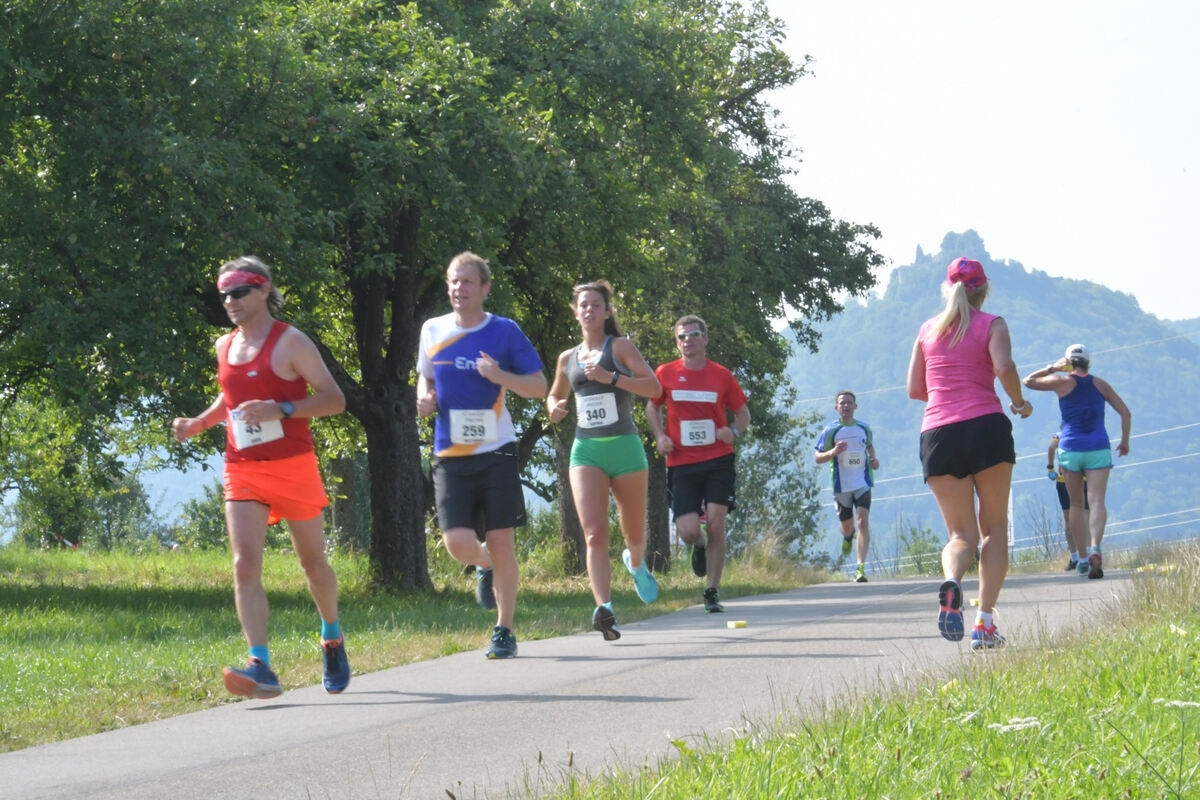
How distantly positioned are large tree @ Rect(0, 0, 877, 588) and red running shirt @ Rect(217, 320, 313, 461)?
775cm

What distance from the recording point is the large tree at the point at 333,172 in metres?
15.1

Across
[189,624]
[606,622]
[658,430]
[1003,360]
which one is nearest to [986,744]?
[1003,360]

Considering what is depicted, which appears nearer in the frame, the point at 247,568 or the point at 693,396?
the point at 247,568

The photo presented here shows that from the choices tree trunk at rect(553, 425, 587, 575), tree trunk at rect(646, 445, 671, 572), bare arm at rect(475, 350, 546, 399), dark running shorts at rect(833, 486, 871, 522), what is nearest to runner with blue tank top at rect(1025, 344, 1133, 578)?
dark running shorts at rect(833, 486, 871, 522)

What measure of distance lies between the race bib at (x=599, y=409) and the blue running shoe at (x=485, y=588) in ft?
3.75

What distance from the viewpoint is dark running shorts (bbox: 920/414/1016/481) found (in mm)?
8086

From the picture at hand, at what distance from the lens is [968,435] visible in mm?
8117

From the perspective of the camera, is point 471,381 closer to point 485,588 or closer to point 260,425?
point 260,425

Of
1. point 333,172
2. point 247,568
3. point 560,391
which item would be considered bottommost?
point 247,568

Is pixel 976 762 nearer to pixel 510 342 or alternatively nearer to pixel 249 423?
pixel 249 423

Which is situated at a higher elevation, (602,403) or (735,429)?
(602,403)

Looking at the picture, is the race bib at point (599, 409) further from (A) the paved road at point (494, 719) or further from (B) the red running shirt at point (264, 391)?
(B) the red running shirt at point (264, 391)

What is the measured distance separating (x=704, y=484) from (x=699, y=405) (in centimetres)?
67

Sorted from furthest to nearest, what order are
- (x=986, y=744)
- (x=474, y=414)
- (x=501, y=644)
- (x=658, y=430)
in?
(x=658, y=430) → (x=501, y=644) → (x=474, y=414) → (x=986, y=744)
